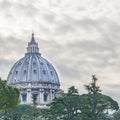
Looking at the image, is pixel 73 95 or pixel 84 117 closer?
pixel 84 117

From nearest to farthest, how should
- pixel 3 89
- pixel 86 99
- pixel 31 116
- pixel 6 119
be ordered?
pixel 3 89 < pixel 86 99 < pixel 6 119 < pixel 31 116

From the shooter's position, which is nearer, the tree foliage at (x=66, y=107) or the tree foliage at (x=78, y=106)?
the tree foliage at (x=78, y=106)

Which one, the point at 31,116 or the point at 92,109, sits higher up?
the point at 31,116

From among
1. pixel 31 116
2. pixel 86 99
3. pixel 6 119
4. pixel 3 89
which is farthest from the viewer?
pixel 31 116

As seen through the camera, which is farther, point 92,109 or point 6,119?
point 6,119

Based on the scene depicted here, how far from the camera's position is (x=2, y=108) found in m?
76.4

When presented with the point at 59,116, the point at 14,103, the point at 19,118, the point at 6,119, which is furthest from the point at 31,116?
the point at 14,103

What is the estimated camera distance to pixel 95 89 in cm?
7662

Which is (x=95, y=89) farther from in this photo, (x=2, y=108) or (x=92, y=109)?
(x=2, y=108)

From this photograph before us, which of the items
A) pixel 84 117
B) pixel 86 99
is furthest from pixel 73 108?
pixel 84 117

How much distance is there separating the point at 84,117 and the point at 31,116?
2903 centimetres

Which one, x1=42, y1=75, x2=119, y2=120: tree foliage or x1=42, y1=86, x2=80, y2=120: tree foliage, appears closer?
x1=42, y1=75, x2=119, y2=120: tree foliage

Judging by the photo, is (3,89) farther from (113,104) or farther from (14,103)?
(113,104)

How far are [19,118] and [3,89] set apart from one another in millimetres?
31166
